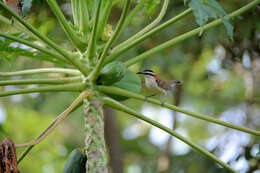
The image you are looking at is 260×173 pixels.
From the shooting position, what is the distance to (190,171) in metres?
4.24

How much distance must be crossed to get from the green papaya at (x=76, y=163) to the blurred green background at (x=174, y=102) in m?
0.83

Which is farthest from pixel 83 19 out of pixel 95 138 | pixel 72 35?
pixel 95 138

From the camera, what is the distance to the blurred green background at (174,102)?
423 centimetres

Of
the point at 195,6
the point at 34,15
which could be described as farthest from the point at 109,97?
the point at 34,15

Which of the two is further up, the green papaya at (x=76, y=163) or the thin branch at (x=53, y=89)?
the thin branch at (x=53, y=89)

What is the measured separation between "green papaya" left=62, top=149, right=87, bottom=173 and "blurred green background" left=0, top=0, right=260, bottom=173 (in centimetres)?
83

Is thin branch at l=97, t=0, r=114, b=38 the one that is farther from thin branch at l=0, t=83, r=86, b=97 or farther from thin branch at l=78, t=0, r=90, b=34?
thin branch at l=0, t=83, r=86, b=97

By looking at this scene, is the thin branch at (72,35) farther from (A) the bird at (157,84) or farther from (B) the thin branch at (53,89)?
(A) the bird at (157,84)

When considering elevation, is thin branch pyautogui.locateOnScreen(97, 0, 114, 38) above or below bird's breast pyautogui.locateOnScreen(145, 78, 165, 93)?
above

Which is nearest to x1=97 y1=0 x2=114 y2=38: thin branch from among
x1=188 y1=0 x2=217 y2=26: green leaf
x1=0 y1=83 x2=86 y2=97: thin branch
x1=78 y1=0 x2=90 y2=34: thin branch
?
x1=78 y1=0 x2=90 y2=34: thin branch

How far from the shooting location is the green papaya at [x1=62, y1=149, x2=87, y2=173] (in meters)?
2.26

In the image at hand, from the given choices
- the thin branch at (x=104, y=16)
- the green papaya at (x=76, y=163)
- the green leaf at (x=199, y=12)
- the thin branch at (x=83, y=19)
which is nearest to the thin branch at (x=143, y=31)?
the thin branch at (x=104, y=16)

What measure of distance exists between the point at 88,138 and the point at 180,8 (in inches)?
95.3

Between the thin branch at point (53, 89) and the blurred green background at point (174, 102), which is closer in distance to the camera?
the thin branch at point (53, 89)
